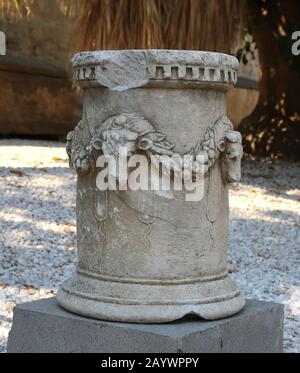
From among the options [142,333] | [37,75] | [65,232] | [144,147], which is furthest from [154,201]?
[37,75]

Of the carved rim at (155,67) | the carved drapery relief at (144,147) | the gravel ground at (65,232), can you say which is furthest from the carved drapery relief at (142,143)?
the gravel ground at (65,232)

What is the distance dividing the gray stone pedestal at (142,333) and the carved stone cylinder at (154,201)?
0.06 m

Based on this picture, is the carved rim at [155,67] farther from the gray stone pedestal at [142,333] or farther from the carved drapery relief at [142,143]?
the gray stone pedestal at [142,333]

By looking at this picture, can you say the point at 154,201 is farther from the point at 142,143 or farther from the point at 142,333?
the point at 142,333

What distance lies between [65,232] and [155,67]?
2.94 m

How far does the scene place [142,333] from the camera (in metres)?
3.17

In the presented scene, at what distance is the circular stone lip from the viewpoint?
3285mm

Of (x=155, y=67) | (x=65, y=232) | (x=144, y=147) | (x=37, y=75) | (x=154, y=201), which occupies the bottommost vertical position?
(x=65, y=232)

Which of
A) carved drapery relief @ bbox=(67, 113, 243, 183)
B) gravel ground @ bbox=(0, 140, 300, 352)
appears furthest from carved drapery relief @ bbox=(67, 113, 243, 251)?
gravel ground @ bbox=(0, 140, 300, 352)

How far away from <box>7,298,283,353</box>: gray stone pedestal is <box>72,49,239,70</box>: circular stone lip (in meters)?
1.04

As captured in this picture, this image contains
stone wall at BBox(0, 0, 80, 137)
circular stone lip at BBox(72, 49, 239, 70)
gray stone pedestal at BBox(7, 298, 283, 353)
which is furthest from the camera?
stone wall at BBox(0, 0, 80, 137)

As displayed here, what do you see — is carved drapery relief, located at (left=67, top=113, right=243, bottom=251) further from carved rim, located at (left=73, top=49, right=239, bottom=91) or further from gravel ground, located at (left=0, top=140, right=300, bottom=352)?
gravel ground, located at (left=0, top=140, right=300, bottom=352)

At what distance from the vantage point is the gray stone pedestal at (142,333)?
10.4 feet
